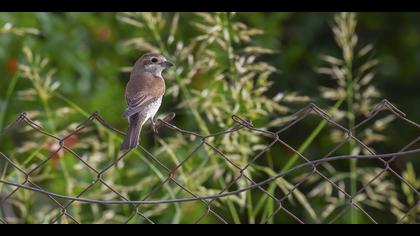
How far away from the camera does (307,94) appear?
5.05 meters

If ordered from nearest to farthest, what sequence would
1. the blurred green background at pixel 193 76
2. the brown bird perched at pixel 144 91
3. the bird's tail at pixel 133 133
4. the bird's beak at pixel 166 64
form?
the bird's tail at pixel 133 133 → the brown bird perched at pixel 144 91 → the bird's beak at pixel 166 64 → the blurred green background at pixel 193 76

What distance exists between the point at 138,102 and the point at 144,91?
11 cm

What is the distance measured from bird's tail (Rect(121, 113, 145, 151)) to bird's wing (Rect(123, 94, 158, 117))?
27 millimetres

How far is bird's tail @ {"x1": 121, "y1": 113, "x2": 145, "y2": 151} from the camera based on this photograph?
250 centimetres

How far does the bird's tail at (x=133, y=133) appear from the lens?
8.21 feet

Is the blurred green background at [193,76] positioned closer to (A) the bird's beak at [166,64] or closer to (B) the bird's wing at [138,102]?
(A) the bird's beak at [166,64]

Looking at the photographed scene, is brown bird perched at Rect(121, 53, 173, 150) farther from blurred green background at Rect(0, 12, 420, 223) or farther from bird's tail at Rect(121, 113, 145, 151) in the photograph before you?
blurred green background at Rect(0, 12, 420, 223)

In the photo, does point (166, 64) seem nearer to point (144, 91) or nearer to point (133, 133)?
point (144, 91)

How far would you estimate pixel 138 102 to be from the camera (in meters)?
2.98

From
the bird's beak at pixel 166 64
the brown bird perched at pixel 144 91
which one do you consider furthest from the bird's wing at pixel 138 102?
the bird's beak at pixel 166 64
